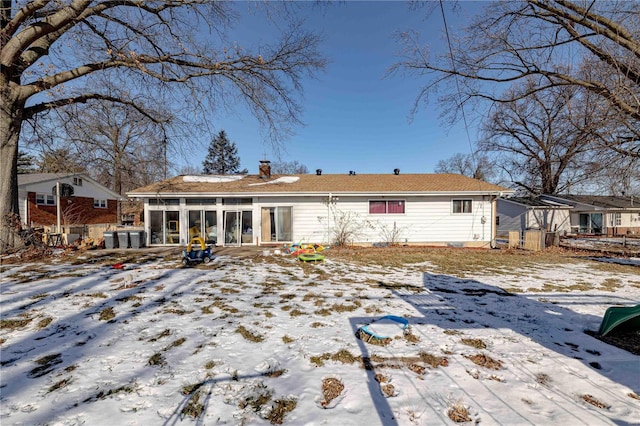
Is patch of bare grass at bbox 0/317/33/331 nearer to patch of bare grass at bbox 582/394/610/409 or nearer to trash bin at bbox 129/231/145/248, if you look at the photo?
patch of bare grass at bbox 582/394/610/409

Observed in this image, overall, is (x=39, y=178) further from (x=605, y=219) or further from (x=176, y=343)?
(x=605, y=219)

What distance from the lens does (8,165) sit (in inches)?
367

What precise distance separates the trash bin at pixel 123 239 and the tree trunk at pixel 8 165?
3.19 m

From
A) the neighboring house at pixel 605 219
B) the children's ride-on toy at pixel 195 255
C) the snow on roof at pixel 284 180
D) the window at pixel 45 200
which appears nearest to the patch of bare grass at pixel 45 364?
the children's ride-on toy at pixel 195 255

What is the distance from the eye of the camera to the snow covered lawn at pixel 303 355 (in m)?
2.42

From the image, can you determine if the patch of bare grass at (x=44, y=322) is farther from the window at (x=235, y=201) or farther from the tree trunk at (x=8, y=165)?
the window at (x=235, y=201)

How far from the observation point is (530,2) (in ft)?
23.9

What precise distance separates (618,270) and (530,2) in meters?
9.15

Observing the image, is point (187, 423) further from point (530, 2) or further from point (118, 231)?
point (118, 231)

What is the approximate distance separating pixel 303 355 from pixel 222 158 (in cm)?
4994

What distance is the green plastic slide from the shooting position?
12.8 ft

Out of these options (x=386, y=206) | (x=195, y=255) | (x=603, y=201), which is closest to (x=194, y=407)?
(x=195, y=255)

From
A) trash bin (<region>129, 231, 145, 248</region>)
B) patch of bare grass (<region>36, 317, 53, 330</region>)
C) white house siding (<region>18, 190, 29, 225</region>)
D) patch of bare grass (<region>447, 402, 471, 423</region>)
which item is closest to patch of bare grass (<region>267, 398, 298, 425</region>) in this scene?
patch of bare grass (<region>447, 402, 471, 423</region>)

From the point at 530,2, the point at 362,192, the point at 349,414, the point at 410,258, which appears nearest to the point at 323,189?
the point at 362,192
